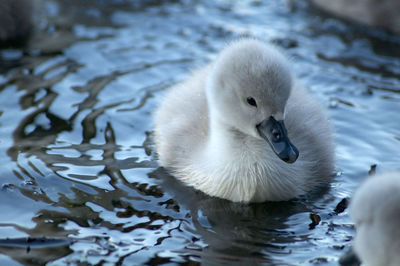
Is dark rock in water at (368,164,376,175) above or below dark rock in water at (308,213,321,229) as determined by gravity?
above

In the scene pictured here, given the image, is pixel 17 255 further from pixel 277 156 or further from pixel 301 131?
pixel 301 131

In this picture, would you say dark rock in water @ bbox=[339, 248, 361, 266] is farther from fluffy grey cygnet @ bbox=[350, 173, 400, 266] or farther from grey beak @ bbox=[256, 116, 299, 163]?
grey beak @ bbox=[256, 116, 299, 163]

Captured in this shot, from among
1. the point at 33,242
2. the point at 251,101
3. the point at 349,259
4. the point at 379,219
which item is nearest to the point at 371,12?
the point at 251,101

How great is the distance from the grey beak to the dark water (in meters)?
0.52

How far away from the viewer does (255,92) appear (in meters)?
4.39

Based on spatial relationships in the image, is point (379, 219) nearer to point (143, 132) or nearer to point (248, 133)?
point (248, 133)

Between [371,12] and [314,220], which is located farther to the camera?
[371,12]

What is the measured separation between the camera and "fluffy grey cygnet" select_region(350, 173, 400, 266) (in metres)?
3.31

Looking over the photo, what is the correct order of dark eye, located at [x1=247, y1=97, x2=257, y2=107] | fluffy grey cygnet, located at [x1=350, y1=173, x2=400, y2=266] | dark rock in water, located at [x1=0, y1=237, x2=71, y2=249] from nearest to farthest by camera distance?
fluffy grey cygnet, located at [x1=350, y1=173, x2=400, y2=266] < dark rock in water, located at [x1=0, y1=237, x2=71, y2=249] < dark eye, located at [x1=247, y1=97, x2=257, y2=107]

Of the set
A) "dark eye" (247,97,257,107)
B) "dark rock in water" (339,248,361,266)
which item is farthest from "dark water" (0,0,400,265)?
"dark eye" (247,97,257,107)

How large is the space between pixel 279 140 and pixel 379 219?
1.14 metres

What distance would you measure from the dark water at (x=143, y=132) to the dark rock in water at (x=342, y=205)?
0.04 meters

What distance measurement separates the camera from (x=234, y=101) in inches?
180

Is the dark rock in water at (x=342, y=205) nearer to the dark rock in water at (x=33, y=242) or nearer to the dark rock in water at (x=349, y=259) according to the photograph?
the dark rock in water at (x=349, y=259)
